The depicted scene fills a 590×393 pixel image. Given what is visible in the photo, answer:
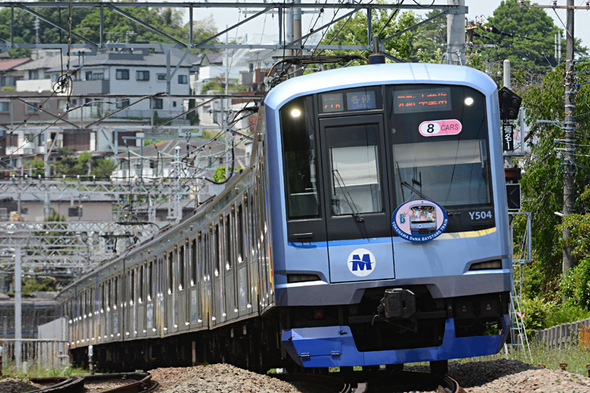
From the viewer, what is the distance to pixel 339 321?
8.77 m

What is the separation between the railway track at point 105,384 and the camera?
41.5 ft

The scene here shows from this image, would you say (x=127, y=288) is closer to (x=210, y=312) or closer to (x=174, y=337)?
(x=174, y=337)

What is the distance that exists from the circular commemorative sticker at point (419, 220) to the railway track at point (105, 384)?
5318mm

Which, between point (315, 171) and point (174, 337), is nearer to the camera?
point (315, 171)

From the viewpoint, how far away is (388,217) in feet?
28.7

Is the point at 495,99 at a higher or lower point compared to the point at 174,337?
higher

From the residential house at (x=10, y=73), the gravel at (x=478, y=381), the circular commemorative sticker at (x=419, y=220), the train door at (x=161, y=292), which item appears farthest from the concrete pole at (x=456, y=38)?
the residential house at (x=10, y=73)

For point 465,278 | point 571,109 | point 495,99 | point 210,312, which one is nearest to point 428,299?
point 465,278

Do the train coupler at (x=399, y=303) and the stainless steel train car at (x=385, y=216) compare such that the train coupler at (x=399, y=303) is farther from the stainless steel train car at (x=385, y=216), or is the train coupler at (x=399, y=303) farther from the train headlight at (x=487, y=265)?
the train headlight at (x=487, y=265)

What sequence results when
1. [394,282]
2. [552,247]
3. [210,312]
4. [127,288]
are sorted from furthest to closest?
[552,247], [127,288], [210,312], [394,282]

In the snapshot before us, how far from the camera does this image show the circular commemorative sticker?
28.5 feet

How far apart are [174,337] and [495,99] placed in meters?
9.97

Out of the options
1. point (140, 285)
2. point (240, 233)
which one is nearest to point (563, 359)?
point (240, 233)

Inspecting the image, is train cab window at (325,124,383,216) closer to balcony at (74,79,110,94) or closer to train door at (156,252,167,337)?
train door at (156,252,167,337)
